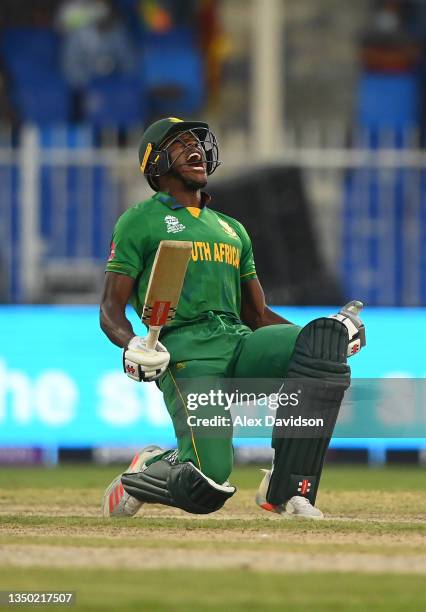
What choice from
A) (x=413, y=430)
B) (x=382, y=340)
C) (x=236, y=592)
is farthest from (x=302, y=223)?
(x=236, y=592)

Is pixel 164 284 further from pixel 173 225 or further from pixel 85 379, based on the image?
pixel 85 379

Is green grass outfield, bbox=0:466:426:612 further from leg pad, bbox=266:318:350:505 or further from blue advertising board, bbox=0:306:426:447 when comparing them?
blue advertising board, bbox=0:306:426:447

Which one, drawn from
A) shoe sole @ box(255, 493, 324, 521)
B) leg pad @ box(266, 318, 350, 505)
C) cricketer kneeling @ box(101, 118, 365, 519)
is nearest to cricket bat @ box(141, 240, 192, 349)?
cricketer kneeling @ box(101, 118, 365, 519)

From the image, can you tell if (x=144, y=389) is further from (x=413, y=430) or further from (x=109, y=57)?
(x=109, y=57)

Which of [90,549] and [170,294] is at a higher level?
[170,294]

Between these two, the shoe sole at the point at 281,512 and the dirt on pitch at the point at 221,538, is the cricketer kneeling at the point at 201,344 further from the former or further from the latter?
the dirt on pitch at the point at 221,538

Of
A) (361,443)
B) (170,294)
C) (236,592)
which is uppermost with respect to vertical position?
(170,294)

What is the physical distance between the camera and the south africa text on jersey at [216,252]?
26.0 ft

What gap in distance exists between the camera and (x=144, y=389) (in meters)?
13.2

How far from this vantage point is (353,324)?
7754 mm

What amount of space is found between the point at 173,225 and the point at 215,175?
26.4ft

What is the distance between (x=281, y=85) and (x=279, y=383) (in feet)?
38.6

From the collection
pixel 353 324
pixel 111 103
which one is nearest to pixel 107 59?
pixel 111 103

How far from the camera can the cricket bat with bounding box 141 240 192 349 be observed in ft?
24.1
